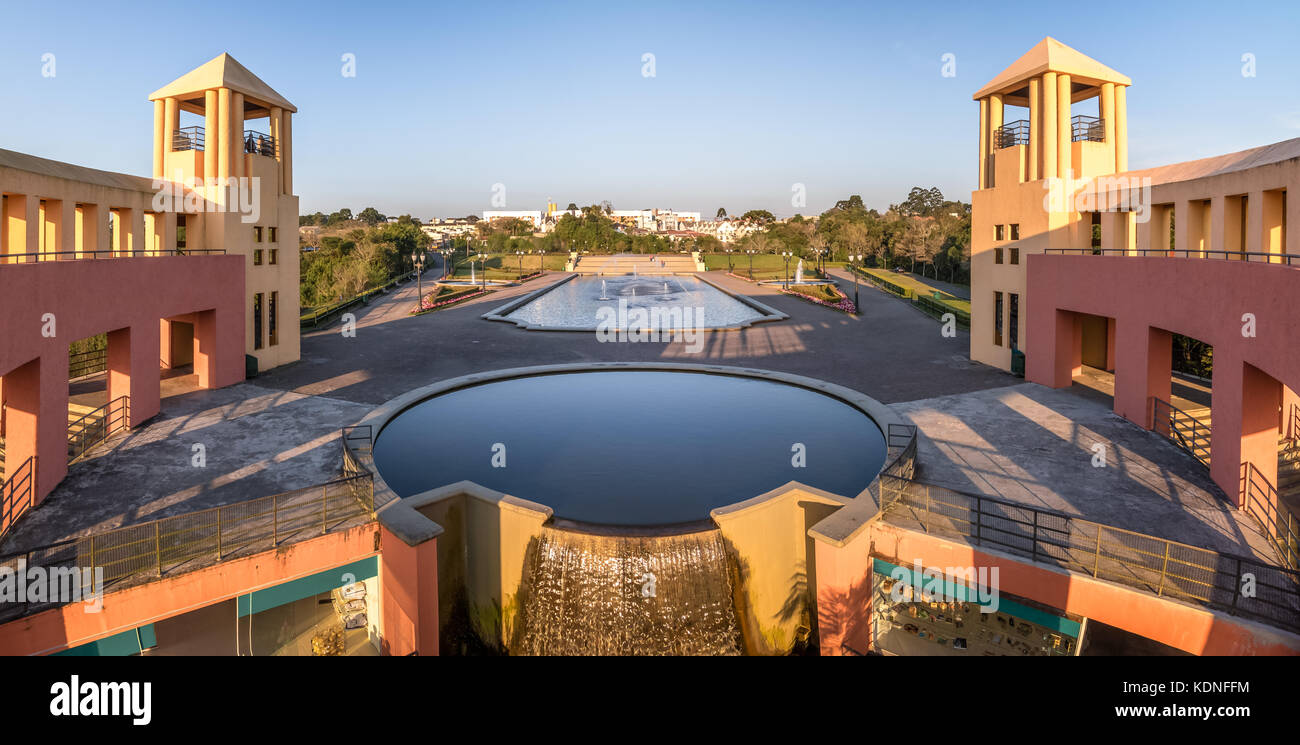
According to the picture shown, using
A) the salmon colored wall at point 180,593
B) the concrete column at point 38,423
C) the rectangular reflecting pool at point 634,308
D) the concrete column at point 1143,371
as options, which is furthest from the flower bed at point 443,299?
the concrete column at point 1143,371

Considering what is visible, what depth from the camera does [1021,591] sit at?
30.9 ft

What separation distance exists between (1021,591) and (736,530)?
3.98 m

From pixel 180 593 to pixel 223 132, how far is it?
16546 millimetres

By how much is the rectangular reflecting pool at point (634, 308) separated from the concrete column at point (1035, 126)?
14074mm

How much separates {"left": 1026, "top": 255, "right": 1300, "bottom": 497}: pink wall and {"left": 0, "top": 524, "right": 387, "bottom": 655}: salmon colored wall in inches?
537

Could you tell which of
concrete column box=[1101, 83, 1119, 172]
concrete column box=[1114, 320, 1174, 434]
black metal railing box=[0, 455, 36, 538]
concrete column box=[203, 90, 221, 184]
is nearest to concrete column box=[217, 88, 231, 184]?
concrete column box=[203, 90, 221, 184]

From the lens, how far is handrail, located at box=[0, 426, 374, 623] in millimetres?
8672

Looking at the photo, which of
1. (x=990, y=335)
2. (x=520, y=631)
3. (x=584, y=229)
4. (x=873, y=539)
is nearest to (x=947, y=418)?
(x=873, y=539)

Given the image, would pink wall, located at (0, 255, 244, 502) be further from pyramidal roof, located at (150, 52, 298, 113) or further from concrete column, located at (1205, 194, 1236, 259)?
concrete column, located at (1205, 194, 1236, 259)

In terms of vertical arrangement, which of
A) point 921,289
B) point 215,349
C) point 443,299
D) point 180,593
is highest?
point 921,289

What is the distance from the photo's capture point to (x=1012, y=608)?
32.0 ft

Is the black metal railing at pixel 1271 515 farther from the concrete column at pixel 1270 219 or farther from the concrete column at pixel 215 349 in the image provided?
the concrete column at pixel 215 349

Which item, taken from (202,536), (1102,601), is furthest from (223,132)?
(1102,601)

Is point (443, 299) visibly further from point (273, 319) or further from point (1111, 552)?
point (1111, 552)
